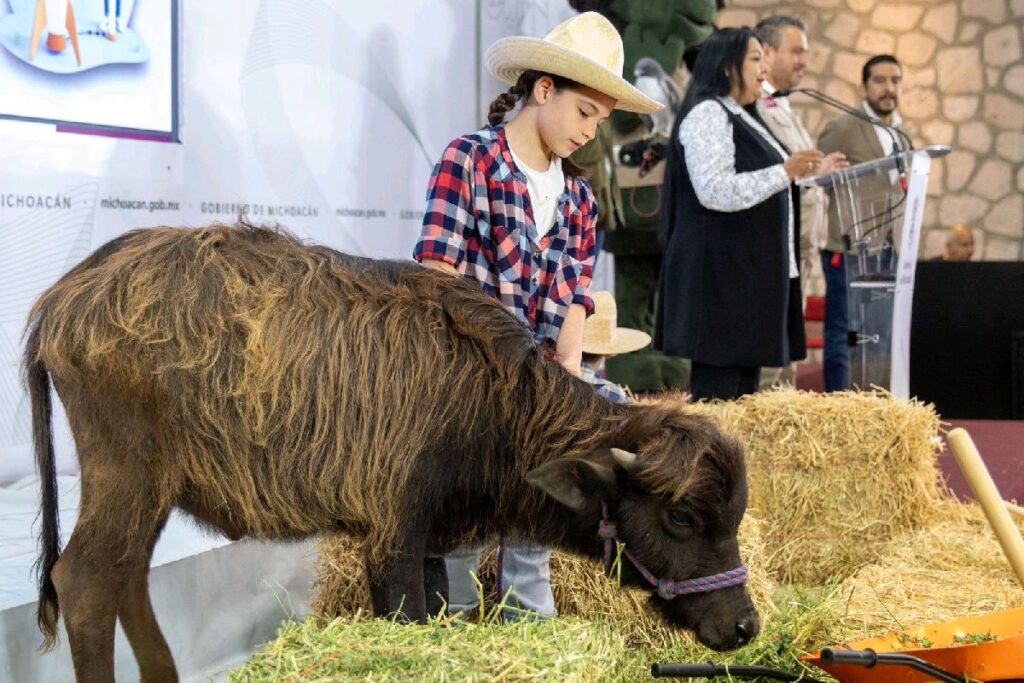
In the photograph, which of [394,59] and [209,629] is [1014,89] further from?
[209,629]

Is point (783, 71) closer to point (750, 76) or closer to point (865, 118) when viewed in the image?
point (865, 118)

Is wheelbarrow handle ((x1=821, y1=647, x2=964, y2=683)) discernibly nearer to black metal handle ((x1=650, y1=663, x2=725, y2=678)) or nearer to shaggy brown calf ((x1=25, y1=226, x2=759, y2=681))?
black metal handle ((x1=650, y1=663, x2=725, y2=678))

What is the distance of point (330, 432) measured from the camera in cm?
272

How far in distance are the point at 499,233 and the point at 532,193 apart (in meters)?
0.16

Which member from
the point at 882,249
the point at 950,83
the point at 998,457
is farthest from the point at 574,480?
the point at 950,83

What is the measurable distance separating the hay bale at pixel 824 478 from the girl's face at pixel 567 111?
191cm

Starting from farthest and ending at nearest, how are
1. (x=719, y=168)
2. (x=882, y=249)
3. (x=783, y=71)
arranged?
(x=783, y=71) → (x=882, y=249) → (x=719, y=168)

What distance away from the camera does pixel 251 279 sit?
110 inches

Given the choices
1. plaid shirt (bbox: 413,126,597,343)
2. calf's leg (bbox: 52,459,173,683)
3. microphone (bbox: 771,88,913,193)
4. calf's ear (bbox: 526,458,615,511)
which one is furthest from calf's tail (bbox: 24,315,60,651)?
microphone (bbox: 771,88,913,193)

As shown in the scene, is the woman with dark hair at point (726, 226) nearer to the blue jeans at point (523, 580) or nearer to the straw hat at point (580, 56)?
the straw hat at point (580, 56)

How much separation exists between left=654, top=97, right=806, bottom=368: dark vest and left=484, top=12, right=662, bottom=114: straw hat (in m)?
2.15

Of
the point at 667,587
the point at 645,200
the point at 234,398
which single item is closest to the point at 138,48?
the point at 234,398

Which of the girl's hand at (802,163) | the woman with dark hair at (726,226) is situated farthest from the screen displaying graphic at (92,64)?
the girl's hand at (802,163)

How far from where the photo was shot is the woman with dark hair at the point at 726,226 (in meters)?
5.44
